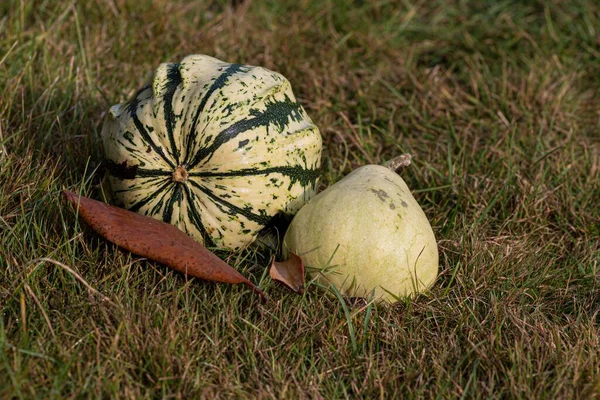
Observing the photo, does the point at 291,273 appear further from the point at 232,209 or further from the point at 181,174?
the point at 181,174

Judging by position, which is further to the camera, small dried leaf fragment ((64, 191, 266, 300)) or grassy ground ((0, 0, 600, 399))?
small dried leaf fragment ((64, 191, 266, 300))

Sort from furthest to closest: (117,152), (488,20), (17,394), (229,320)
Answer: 1. (488,20)
2. (117,152)
3. (229,320)
4. (17,394)

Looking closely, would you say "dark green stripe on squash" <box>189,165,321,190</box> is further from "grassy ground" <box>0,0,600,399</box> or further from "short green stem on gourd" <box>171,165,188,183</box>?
"grassy ground" <box>0,0,600,399</box>

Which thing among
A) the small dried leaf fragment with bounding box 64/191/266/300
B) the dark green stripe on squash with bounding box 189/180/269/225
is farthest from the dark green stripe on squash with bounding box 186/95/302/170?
the small dried leaf fragment with bounding box 64/191/266/300

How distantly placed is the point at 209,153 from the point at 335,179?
1.13 metres

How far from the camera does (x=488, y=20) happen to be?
18.4 feet

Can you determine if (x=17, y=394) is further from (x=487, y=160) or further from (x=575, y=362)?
(x=487, y=160)

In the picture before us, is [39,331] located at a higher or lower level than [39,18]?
lower

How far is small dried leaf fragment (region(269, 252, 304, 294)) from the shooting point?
303cm

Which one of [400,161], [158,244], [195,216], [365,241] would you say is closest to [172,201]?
[195,216]

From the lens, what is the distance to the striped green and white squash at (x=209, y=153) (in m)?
3.09

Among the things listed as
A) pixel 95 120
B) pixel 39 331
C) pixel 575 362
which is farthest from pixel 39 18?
pixel 575 362

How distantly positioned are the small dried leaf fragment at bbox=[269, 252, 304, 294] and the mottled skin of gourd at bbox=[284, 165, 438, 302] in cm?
5

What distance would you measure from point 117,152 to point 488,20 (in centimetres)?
348
